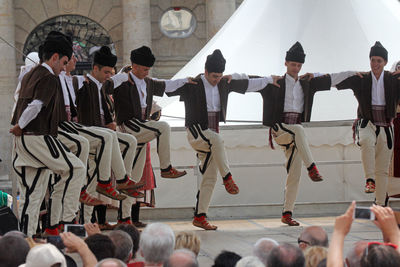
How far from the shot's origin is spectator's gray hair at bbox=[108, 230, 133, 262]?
14.3 feet

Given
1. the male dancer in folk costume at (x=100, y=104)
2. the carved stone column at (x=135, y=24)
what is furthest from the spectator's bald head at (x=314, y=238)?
the carved stone column at (x=135, y=24)

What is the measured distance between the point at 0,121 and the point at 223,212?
11.9 metres

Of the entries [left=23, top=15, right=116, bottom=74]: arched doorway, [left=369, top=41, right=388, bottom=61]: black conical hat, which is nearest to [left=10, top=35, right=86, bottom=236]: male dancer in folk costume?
[left=369, top=41, right=388, bottom=61]: black conical hat

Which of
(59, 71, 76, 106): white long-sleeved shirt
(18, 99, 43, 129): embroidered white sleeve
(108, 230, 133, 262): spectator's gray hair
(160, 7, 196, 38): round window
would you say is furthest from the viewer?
(160, 7, 196, 38): round window

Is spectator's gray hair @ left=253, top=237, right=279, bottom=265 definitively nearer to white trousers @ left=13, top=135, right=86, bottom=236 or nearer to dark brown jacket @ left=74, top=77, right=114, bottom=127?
white trousers @ left=13, top=135, right=86, bottom=236

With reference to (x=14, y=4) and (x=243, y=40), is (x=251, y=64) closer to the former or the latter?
(x=243, y=40)

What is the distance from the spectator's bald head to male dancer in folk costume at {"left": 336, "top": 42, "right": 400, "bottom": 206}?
3909 millimetres

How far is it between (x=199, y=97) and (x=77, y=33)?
14913mm

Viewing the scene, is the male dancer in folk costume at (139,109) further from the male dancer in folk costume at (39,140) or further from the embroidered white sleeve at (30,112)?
the embroidered white sleeve at (30,112)

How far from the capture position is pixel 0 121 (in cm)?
2108

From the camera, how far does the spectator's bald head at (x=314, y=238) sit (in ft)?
15.4

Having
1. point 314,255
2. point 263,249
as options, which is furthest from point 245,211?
point 314,255

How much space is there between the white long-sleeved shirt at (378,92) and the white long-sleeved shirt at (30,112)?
158 inches

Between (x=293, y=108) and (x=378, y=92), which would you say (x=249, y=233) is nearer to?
(x=293, y=108)
